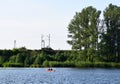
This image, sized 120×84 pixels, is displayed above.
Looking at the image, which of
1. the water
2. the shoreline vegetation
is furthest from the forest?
the water

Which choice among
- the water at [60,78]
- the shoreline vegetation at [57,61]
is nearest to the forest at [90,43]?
the shoreline vegetation at [57,61]

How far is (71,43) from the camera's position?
110938mm

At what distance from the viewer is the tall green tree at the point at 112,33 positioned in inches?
4348

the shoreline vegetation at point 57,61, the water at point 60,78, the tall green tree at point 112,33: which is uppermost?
the tall green tree at point 112,33

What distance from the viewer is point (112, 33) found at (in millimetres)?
112062

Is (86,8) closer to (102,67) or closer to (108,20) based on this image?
(108,20)

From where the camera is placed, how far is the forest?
355ft

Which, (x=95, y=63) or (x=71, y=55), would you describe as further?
(x=71, y=55)

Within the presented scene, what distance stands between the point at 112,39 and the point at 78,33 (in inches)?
312

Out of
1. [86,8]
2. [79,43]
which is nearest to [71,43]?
[79,43]

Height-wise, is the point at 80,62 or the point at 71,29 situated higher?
the point at 71,29

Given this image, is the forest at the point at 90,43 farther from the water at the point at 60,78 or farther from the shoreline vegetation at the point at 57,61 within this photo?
the water at the point at 60,78

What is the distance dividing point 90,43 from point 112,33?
671 centimetres

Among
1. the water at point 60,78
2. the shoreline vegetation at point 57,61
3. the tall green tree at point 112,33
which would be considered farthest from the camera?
the tall green tree at point 112,33
